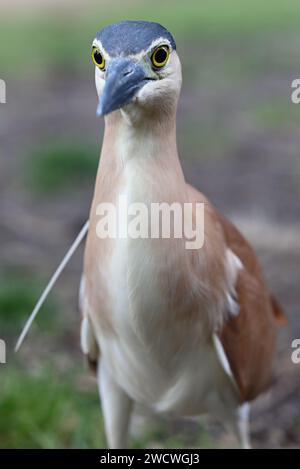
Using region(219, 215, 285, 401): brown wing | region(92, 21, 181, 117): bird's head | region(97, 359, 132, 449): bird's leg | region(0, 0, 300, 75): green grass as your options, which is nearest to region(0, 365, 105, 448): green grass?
region(97, 359, 132, 449): bird's leg

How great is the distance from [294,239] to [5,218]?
1.63m

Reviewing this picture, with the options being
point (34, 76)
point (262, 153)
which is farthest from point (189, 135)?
point (34, 76)

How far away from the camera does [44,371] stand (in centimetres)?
365

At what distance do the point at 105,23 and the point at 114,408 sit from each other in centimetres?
767

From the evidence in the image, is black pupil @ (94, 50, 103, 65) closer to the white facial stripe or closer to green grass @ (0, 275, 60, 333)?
the white facial stripe

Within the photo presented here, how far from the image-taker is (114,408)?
9.77 ft

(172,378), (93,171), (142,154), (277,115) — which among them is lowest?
(172,378)

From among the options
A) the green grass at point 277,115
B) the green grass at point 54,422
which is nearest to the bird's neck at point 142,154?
the green grass at point 54,422

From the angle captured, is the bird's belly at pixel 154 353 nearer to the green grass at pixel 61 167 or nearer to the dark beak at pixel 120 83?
the dark beak at pixel 120 83

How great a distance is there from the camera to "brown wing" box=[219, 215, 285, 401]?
2.78m

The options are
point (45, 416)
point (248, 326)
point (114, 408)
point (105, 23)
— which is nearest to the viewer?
point (248, 326)

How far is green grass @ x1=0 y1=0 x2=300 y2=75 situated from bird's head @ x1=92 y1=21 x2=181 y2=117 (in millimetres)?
6425

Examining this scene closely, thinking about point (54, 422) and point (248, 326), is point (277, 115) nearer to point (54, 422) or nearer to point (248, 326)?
point (54, 422)

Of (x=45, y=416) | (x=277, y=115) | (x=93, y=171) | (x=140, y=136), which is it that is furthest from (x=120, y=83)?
(x=277, y=115)
